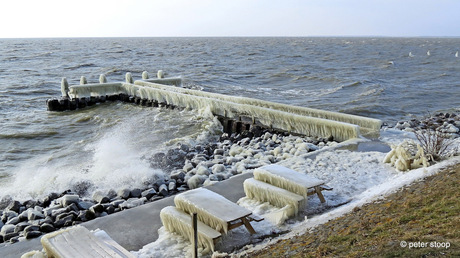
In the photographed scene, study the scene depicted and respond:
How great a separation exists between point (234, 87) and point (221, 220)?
83.1 ft

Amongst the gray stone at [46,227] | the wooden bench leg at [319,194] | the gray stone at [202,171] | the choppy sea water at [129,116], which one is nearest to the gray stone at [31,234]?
the gray stone at [46,227]

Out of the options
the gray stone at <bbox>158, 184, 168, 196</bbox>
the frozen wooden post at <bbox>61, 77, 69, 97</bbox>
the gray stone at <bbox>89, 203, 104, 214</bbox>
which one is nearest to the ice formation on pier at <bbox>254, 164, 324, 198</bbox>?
the gray stone at <bbox>158, 184, 168, 196</bbox>

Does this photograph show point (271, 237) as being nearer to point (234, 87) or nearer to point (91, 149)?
point (91, 149)

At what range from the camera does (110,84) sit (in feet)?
70.7

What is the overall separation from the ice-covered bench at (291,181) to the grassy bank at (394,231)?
811 mm

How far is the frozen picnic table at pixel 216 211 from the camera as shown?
5.33 m

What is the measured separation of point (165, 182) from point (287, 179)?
10.5 ft

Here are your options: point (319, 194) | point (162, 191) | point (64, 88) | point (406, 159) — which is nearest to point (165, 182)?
point (162, 191)

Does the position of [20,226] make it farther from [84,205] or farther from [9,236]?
[84,205]

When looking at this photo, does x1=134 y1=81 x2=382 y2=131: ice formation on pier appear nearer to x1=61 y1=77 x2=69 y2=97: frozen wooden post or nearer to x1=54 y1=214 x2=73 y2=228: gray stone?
x1=61 y1=77 x2=69 y2=97: frozen wooden post

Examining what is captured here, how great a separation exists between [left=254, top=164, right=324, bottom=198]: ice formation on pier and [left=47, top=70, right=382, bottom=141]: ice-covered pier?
4367mm

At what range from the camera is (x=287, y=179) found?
260 inches

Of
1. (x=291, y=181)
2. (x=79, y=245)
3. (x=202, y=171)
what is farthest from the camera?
(x=202, y=171)

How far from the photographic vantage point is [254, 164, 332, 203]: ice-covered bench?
21.0 feet
